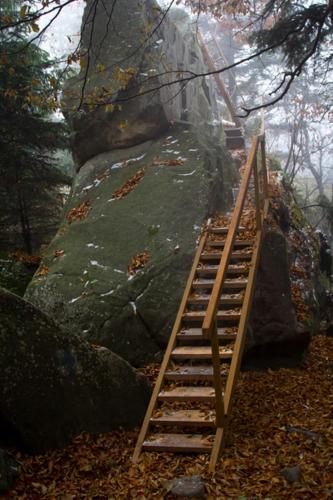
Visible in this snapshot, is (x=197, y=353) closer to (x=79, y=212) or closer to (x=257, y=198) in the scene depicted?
(x=257, y=198)

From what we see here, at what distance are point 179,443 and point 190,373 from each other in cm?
90

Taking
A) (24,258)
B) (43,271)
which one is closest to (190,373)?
(43,271)

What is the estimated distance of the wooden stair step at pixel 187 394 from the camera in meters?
5.00

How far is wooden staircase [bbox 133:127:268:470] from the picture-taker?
4.59 m

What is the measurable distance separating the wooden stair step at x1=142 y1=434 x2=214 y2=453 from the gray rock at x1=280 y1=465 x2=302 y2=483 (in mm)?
765

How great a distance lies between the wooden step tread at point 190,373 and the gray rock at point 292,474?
1.38 meters

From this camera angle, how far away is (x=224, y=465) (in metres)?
4.28

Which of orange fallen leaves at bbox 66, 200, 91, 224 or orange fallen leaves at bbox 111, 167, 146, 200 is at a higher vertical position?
orange fallen leaves at bbox 111, 167, 146, 200

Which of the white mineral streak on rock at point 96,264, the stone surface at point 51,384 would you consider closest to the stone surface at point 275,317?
the white mineral streak on rock at point 96,264

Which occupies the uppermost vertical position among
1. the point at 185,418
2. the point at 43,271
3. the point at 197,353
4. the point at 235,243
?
the point at 235,243

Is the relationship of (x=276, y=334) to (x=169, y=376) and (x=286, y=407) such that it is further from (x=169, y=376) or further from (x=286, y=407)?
(x=169, y=376)

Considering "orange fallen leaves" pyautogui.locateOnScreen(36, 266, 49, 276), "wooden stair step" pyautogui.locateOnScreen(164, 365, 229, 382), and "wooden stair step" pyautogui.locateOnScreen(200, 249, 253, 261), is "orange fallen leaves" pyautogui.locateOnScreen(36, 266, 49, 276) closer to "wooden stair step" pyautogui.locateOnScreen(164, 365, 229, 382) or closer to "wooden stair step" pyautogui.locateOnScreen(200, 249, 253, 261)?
"wooden stair step" pyautogui.locateOnScreen(200, 249, 253, 261)

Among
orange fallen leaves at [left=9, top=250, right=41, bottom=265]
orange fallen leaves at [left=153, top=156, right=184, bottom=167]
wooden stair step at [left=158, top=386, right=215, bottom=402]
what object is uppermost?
orange fallen leaves at [left=153, top=156, right=184, bottom=167]

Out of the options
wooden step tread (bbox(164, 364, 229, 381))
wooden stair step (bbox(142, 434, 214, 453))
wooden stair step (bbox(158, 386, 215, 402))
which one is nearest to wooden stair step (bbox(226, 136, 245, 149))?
wooden step tread (bbox(164, 364, 229, 381))
